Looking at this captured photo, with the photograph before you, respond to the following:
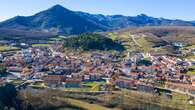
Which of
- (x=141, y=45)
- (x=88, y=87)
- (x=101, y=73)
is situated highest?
(x=141, y=45)

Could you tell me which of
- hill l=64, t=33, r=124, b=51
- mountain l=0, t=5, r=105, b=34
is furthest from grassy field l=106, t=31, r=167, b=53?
mountain l=0, t=5, r=105, b=34

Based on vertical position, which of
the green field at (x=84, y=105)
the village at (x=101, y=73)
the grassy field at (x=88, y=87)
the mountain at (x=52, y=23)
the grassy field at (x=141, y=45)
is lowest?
the green field at (x=84, y=105)

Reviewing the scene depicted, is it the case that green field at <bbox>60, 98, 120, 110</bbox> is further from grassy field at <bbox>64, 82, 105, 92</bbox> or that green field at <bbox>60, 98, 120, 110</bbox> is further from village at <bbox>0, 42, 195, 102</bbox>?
village at <bbox>0, 42, 195, 102</bbox>

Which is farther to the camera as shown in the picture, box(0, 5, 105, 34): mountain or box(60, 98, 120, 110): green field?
box(0, 5, 105, 34): mountain

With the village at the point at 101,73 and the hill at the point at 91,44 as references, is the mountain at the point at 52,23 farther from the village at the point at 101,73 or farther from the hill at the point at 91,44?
the village at the point at 101,73

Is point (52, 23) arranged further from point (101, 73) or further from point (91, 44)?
point (101, 73)

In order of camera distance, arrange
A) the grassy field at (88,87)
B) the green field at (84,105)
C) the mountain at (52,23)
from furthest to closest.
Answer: the mountain at (52,23) → the grassy field at (88,87) → the green field at (84,105)

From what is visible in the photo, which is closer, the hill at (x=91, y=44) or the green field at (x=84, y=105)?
the green field at (x=84, y=105)

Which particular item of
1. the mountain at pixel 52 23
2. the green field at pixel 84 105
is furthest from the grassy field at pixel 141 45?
the mountain at pixel 52 23

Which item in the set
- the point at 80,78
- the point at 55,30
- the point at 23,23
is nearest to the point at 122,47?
the point at 80,78

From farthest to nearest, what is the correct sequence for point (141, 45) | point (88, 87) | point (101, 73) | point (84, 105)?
point (141, 45) → point (101, 73) → point (88, 87) → point (84, 105)

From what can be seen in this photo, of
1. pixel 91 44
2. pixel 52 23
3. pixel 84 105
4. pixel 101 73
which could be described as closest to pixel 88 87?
pixel 101 73
